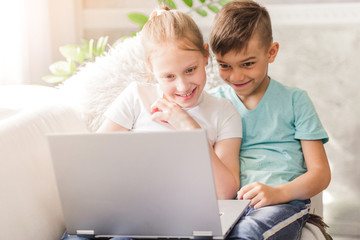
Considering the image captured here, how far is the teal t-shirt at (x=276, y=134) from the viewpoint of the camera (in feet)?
4.48

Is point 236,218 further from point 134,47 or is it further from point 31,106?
point 134,47

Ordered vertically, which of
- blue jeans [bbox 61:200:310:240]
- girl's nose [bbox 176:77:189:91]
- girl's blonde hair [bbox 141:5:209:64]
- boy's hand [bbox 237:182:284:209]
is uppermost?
girl's blonde hair [bbox 141:5:209:64]

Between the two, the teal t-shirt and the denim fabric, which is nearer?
the denim fabric

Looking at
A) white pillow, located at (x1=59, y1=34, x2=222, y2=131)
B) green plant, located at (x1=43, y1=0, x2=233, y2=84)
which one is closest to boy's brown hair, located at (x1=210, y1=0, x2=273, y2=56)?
white pillow, located at (x1=59, y1=34, x2=222, y2=131)

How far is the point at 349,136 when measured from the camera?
7.26ft

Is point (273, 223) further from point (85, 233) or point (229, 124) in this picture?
point (85, 233)

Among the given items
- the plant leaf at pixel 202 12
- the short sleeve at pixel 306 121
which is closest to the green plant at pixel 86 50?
the plant leaf at pixel 202 12

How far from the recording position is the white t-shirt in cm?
136

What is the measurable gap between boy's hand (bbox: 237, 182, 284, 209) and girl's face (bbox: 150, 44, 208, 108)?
0.27m

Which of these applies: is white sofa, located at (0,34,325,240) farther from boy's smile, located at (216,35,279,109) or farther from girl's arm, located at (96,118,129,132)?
boy's smile, located at (216,35,279,109)

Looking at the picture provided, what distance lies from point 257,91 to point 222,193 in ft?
1.15

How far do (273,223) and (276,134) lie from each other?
1.04 ft

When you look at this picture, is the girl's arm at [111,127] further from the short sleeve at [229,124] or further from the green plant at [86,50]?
the green plant at [86,50]

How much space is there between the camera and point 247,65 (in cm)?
138
